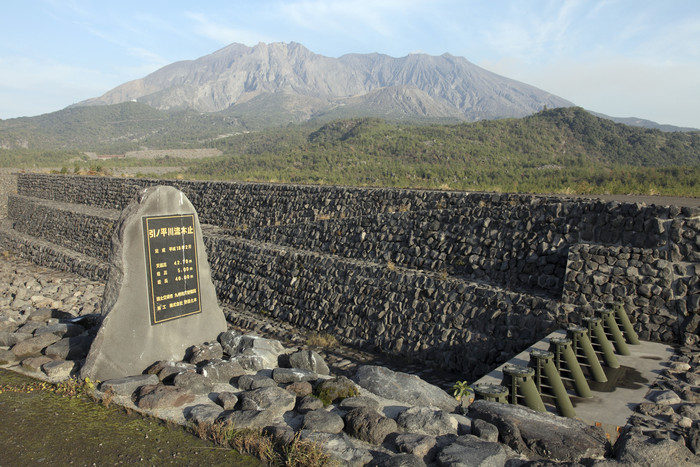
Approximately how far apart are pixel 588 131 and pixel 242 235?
2774cm

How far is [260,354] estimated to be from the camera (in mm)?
6414

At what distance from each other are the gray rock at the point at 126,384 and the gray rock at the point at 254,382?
996 mm

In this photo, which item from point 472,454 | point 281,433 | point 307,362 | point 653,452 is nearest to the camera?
point 653,452

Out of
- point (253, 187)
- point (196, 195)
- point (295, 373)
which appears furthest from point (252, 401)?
point (196, 195)

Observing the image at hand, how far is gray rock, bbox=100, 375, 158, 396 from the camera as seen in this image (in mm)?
5184

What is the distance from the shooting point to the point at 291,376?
5.50 m

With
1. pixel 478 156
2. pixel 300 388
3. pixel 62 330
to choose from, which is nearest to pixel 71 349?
pixel 62 330

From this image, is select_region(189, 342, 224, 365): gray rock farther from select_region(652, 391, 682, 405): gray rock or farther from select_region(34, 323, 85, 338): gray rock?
select_region(652, 391, 682, 405): gray rock

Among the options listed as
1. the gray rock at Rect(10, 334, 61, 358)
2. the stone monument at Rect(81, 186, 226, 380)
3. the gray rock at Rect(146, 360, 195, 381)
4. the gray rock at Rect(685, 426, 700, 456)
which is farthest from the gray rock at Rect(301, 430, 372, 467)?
the gray rock at Rect(10, 334, 61, 358)

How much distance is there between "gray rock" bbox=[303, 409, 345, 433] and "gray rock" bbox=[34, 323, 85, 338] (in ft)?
14.2

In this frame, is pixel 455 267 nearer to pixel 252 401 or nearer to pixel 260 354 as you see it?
pixel 260 354

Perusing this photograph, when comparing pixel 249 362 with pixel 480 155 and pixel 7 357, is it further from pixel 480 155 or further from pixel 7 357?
pixel 480 155

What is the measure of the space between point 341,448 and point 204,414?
1.52 metres

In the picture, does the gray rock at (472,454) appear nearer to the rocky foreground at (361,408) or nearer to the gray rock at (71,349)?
the rocky foreground at (361,408)
